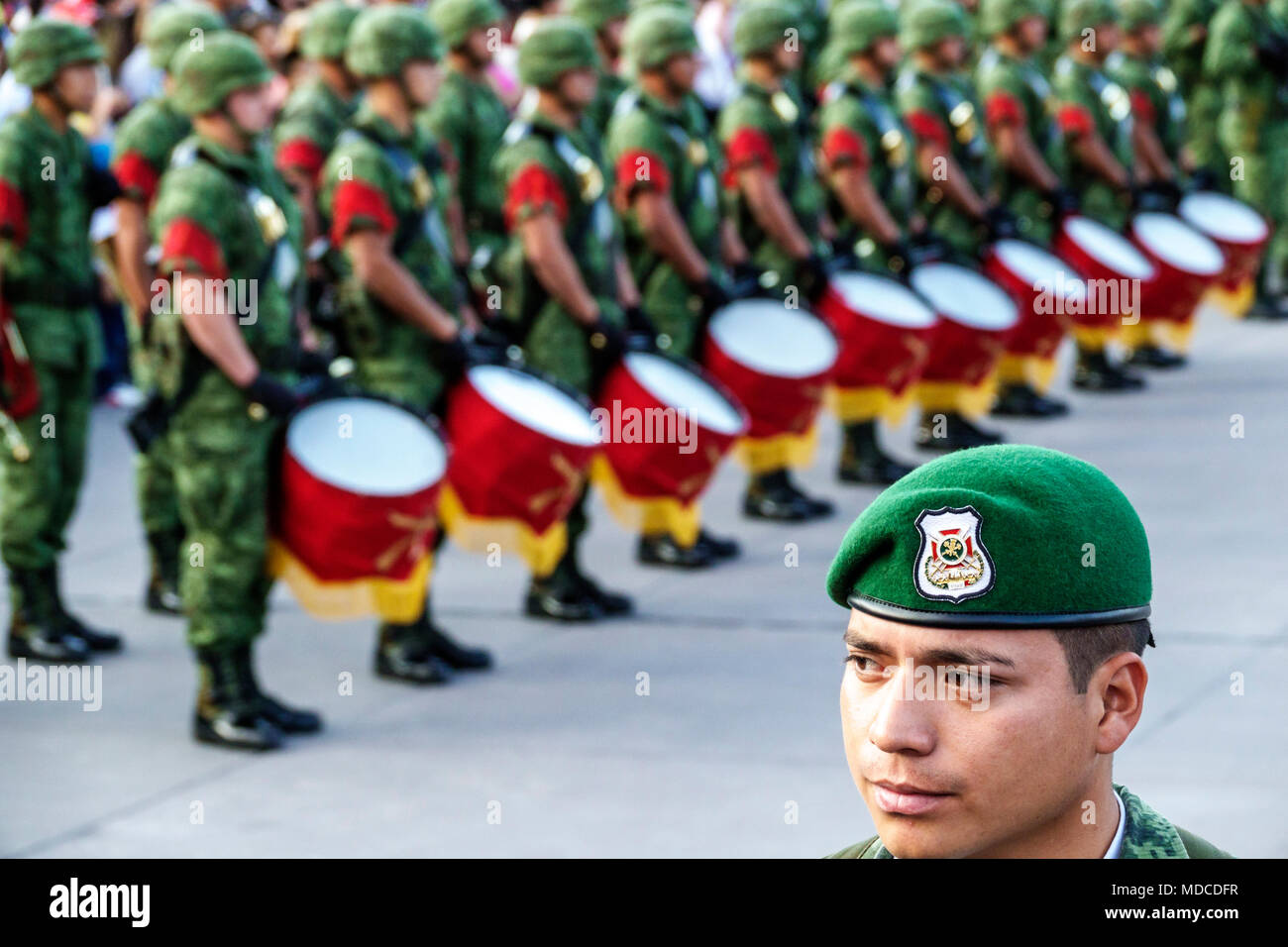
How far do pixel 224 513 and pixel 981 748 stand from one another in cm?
421

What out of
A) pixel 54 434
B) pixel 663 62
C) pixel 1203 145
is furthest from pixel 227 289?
pixel 1203 145

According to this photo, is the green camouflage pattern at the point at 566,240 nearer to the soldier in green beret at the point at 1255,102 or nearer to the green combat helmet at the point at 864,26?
the green combat helmet at the point at 864,26

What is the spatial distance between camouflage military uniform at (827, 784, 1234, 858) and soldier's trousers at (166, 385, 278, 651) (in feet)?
13.4

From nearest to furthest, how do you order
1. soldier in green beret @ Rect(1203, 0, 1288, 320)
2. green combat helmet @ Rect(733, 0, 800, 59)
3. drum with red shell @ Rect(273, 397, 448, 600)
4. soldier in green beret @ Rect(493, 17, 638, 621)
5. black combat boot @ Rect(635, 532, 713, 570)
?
drum with red shell @ Rect(273, 397, 448, 600)
soldier in green beret @ Rect(493, 17, 638, 621)
black combat boot @ Rect(635, 532, 713, 570)
green combat helmet @ Rect(733, 0, 800, 59)
soldier in green beret @ Rect(1203, 0, 1288, 320)

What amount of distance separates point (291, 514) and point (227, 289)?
593mm

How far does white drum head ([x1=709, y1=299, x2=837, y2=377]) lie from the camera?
727 cm

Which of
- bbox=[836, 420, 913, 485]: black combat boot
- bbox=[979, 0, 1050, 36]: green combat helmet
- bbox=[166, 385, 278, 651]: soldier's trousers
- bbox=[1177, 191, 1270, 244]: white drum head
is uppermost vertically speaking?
bbox=[979, 0, 1050, 36]: green combat helmet

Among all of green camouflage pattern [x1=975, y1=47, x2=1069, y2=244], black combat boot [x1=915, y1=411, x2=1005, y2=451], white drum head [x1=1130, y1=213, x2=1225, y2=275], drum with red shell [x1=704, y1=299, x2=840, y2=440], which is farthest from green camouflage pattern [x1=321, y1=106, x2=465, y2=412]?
white drum head [x1=1130, y1=213, x2=1225, y2=275]

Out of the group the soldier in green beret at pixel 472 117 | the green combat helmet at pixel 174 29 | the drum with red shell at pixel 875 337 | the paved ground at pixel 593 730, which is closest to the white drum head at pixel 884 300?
the drum with red shell at pixel 875 337

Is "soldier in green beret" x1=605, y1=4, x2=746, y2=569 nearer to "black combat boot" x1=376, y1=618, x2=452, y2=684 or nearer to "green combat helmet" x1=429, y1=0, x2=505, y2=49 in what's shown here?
"green combat helmet" x1=429, y1=0, x2=505, y2=49

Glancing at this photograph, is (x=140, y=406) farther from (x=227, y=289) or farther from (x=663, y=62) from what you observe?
(x=663, y=62)

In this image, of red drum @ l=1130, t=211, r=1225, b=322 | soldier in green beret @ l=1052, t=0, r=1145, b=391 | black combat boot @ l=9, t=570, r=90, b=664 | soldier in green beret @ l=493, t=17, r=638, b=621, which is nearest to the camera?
black combat boot @ l=9, t=570, r=90, b=664

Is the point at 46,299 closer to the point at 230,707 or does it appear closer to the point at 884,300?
the point at 230,707

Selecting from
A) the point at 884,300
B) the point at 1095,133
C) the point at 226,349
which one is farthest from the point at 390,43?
the point at 1095,133
